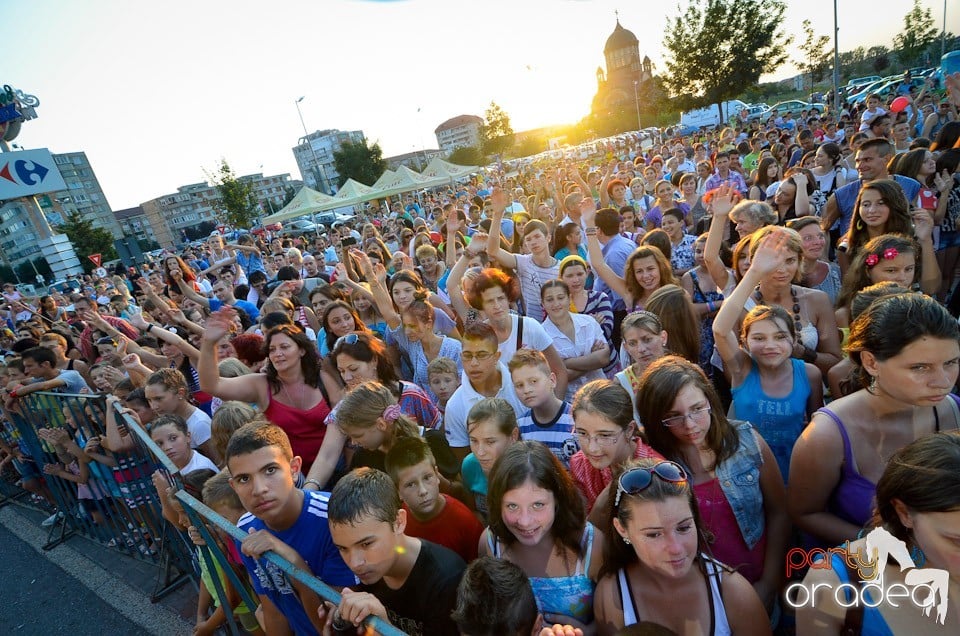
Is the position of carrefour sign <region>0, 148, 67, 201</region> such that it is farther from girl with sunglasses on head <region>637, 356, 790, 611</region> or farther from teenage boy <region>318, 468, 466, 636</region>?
girl with sunglasses on head <region>637, 356, 790, 611</region>

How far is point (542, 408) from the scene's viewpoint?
288 centimetres

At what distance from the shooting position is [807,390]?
99.7 inches

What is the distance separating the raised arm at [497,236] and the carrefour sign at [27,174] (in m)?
23.0

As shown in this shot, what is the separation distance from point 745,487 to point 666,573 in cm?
74

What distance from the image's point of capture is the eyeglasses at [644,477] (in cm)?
172

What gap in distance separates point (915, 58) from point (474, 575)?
229 feet

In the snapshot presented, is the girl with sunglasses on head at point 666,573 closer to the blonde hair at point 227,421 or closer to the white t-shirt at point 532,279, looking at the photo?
the blonde hair at point 227,421

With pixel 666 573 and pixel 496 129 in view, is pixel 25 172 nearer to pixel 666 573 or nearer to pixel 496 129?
pixel 666 573

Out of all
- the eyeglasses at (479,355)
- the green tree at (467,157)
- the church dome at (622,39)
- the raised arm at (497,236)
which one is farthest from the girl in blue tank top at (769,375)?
the church dome at (622,39)

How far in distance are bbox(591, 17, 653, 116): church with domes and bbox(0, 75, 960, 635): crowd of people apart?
275ft

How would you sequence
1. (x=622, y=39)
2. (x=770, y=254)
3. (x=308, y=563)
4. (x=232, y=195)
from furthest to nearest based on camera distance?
(x=622, y=39)
(x=232, y=195)
(x=770, y=254)
(x=308, y=563)

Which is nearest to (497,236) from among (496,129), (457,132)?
(496,129)

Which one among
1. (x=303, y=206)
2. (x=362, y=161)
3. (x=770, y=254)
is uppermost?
(x=362, y=161)

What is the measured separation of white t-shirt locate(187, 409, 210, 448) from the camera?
3.70 metres
